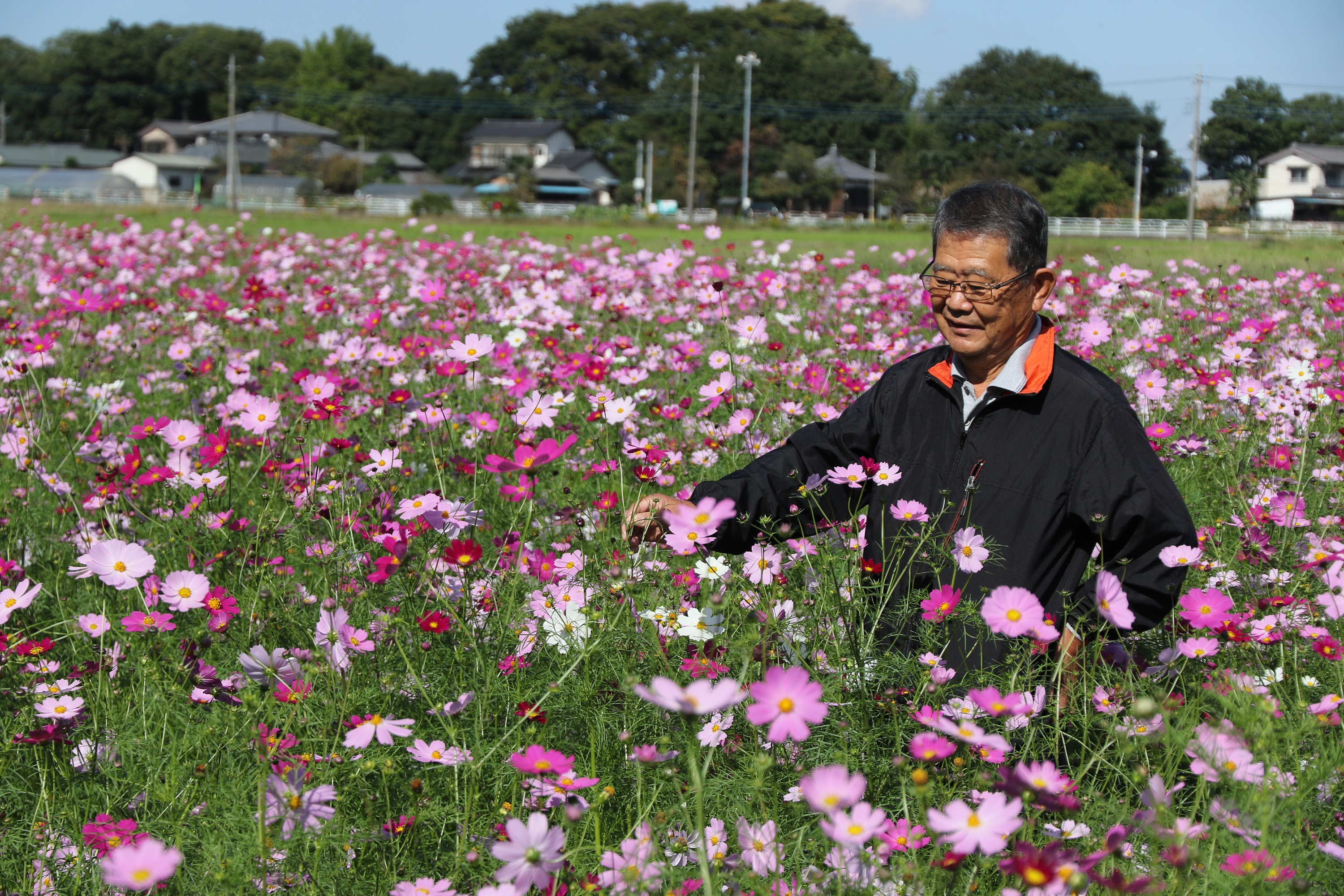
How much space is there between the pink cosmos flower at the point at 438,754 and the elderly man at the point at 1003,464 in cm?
41

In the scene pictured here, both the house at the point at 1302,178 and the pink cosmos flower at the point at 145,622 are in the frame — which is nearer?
the pink cosmos flower at the point at 145,622

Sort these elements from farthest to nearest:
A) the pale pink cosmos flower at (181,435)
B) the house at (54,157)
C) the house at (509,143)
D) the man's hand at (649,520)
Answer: the house at (509,143)
the house at (54,157)
the pale pink cosmos flower at (181,435)
the man's hand at (649,520)

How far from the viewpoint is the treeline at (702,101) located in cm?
4669

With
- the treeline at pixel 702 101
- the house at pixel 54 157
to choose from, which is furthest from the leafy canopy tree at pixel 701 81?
the house at pixel 54 157

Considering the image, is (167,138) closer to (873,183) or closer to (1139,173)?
(873,183)

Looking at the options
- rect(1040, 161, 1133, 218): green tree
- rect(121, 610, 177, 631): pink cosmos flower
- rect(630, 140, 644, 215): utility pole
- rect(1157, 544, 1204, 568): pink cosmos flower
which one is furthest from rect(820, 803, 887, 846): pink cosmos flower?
rect(630, 140, 644, 215): utility pole

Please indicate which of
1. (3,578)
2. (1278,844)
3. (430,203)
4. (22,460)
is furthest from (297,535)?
(430,203)

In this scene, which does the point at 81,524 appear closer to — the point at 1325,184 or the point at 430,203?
the point at 430,203

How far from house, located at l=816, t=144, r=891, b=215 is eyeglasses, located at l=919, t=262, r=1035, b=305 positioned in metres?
52.6

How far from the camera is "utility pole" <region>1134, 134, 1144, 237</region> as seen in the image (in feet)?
143

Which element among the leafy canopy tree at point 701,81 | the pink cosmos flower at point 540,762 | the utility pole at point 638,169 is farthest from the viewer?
the leafy canopy tree at point 701,81

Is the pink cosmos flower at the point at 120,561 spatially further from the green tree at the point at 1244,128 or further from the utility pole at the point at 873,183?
the utility pole at the point at 873,183

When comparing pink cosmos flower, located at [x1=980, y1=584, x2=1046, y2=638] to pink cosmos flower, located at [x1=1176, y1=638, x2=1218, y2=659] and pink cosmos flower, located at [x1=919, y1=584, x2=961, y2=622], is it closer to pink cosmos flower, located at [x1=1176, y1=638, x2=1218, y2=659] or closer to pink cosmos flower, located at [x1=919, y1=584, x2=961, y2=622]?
pink cosmos flower, located at [x1=919, y1=584, x2=961, y2=622]

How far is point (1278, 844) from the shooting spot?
1091mm
